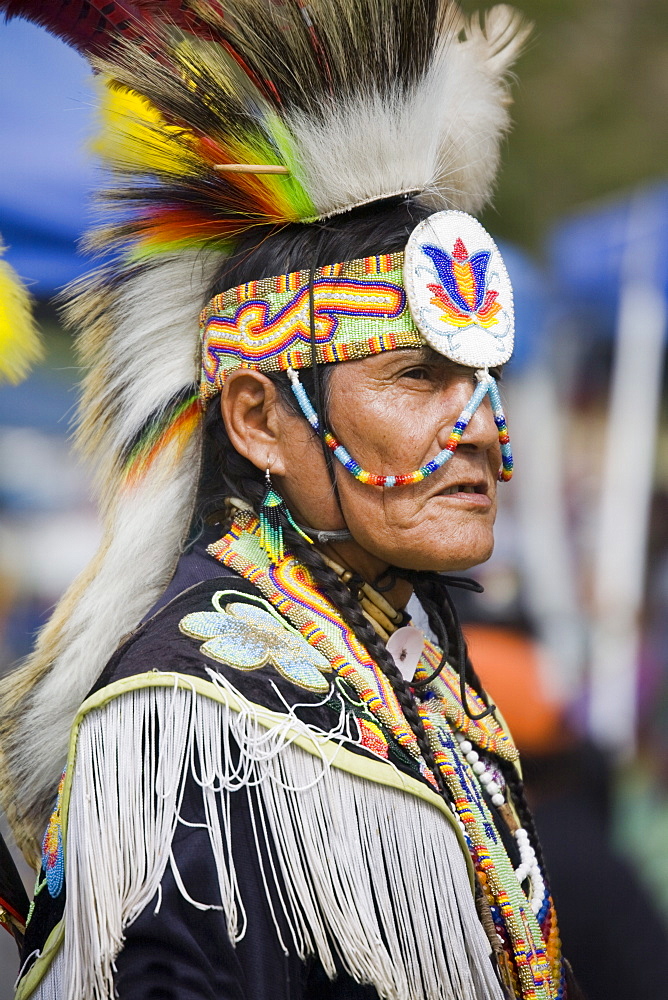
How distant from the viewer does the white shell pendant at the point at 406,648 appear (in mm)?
1940

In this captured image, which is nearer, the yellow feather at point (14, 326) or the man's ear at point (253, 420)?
the man's ear at point (253, 420)

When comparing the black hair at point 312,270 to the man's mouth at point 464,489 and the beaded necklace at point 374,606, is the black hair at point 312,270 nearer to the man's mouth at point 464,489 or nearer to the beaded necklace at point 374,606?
the beaded necklace at point 374,606

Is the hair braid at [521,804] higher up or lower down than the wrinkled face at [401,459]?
lower down

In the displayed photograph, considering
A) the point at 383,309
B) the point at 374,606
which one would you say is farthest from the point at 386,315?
the point at 374,606

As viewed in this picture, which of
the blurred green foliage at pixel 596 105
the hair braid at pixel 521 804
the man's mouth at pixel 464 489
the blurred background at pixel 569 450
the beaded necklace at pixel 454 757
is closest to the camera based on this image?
the beaded necklace at pixel 454 757

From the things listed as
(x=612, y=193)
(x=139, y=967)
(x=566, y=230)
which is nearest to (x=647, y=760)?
(x=566, y=230)

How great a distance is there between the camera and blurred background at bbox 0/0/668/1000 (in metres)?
2.36

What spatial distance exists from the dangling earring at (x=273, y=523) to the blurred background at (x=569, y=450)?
2.05ft

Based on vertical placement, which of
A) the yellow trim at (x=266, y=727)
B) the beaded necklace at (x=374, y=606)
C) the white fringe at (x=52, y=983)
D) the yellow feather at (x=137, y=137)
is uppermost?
the yellow feather at (x=137, y=137)

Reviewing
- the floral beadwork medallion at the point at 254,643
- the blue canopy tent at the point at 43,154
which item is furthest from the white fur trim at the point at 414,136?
the floral beadwork medallion at the point at 254,643

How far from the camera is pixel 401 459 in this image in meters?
1.84

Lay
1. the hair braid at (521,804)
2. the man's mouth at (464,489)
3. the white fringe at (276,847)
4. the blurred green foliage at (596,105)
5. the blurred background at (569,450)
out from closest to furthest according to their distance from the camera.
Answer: the white fringe at (276,847)
the man's mouth at (464,489)
the hair braid at (521,804)
the blurred background at (569,450)
the blurred green foliage at (596,105)

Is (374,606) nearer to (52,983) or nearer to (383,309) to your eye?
(383,309)

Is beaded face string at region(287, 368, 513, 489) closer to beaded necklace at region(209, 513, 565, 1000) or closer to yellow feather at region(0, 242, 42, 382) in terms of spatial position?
beaded necklace at region(209, 513, 565, 1000)
